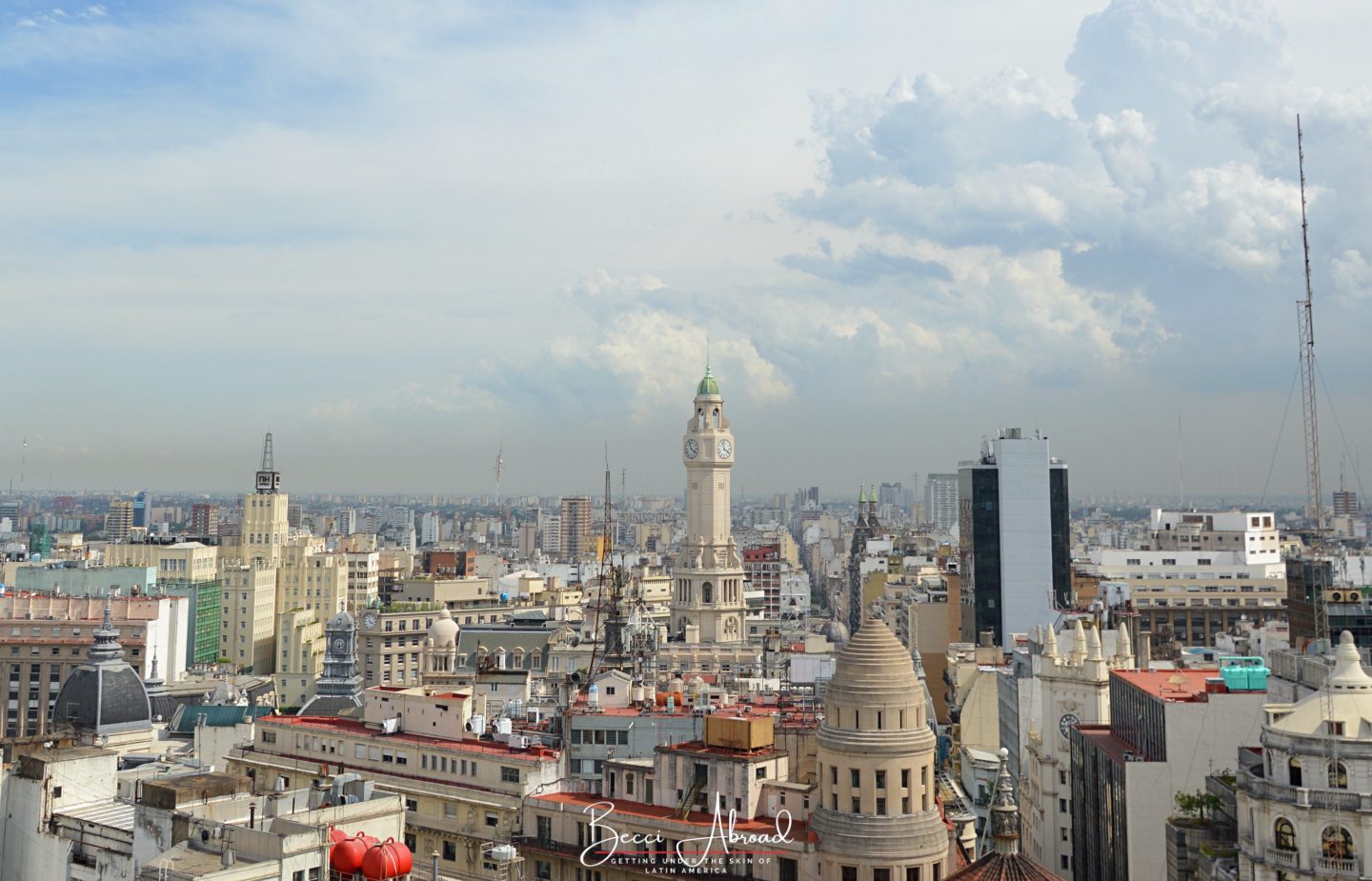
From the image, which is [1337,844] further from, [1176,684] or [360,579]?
[360,579]

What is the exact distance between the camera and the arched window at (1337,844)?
3325 centimetres

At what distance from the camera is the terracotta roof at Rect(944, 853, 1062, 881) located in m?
35.8

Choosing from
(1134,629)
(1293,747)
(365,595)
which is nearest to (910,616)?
(1134,629)

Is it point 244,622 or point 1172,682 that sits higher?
point 1172,682

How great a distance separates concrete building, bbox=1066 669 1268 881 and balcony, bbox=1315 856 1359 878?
13.0m

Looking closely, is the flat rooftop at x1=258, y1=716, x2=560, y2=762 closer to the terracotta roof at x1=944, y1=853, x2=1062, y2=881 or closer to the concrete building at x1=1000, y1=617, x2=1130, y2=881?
the terracotta roof at x1=944, y1=853, x2=1062, y2=881

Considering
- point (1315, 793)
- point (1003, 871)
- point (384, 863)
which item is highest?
point (1315, 793)

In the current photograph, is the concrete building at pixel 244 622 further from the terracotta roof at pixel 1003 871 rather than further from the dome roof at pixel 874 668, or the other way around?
the terracotta roof at pixel 1003 871

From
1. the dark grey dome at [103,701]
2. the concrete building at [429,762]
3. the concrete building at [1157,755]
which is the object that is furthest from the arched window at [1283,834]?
the dark grey dome at [103,701]

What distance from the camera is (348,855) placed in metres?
35.6

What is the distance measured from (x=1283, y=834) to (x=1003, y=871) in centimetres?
695

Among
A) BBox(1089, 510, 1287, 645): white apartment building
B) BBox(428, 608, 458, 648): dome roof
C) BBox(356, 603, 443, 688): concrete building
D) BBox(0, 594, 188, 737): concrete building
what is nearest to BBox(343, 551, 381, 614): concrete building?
BBox(356, 603, 443, 688): concrete building

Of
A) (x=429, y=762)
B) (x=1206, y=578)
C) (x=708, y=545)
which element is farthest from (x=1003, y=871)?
(x=1206, y=578)

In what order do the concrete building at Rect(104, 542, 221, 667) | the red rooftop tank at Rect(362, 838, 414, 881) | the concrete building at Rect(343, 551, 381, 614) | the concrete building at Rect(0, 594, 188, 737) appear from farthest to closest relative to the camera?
1. the concrete building at Rect(343, 551, 381, 614)
2. the concrete building at Rect(104, 542, 221, 667)
3. the concrete building at Rect(0, 594, 188, 737)
4. the red rooftop tank at Rect(362, 838, 414, 881)
